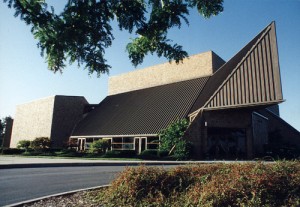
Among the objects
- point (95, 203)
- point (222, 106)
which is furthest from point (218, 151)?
point (95, 203)

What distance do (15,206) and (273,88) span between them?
2029cm

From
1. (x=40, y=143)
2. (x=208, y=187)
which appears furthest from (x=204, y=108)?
(x=40, y=143)

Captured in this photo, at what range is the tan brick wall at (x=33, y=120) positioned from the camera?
42.5 meters

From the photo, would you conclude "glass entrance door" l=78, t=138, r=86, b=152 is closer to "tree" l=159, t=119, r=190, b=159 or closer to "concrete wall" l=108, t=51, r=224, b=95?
"concrete wall" l=108, t=51, r=224, b=95

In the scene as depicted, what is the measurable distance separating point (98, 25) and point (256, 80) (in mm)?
19421

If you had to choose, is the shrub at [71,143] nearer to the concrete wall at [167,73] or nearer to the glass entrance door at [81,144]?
the glass entrance door at [81,144]

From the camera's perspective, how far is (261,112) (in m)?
31.5

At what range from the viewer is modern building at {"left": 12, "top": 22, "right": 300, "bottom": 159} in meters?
22.8

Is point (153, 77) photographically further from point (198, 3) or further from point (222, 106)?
point (198, 3)

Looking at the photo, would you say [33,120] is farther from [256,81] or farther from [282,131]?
[282,131]

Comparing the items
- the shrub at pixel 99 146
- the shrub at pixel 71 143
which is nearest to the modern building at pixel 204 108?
the shrub at pixel 71 143

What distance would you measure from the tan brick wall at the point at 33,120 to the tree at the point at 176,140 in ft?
76.2

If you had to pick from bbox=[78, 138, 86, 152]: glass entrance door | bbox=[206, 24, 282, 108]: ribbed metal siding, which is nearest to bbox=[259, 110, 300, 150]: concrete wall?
bbox=[206, 24, 282, 108]: ribbed metal siding

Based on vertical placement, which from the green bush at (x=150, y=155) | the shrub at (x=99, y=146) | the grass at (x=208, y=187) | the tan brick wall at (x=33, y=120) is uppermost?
the tan brick wall at (x=33, y=120)
